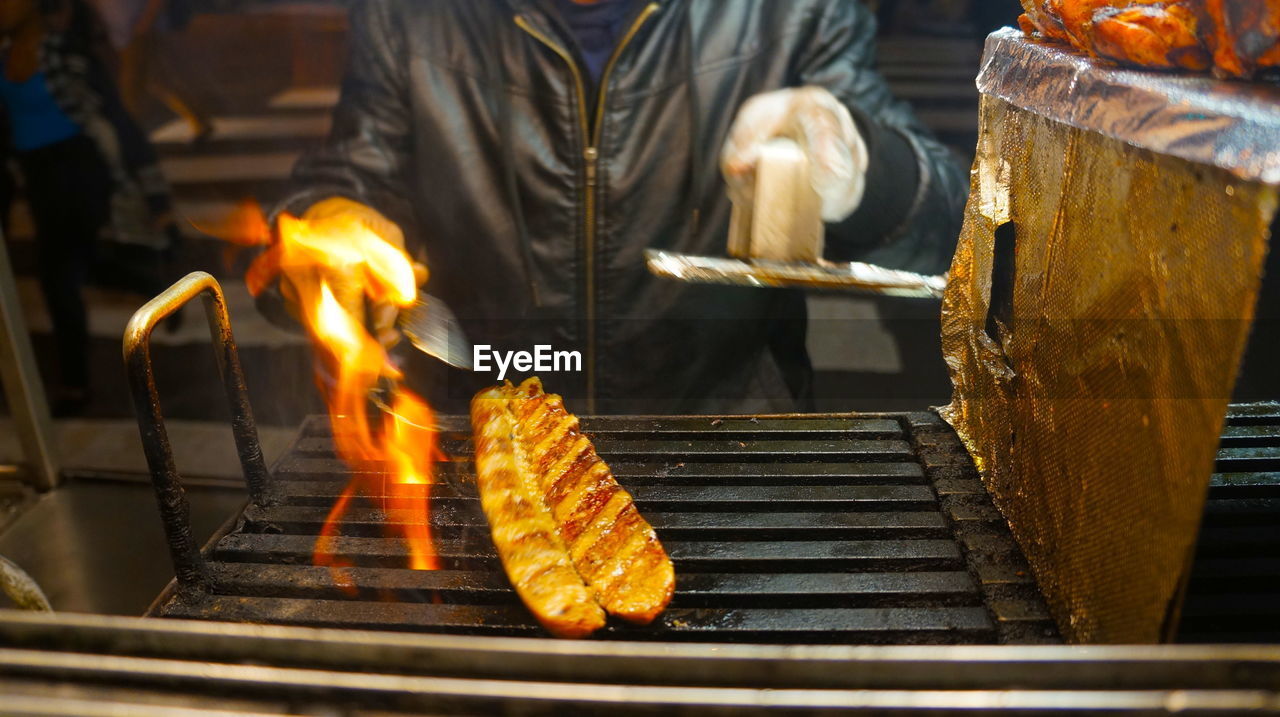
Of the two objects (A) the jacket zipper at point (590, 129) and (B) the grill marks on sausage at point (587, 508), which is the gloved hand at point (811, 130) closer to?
(A) the jacket zipper at point (590, 129)

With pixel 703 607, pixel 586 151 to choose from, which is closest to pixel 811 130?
pixel 586 151

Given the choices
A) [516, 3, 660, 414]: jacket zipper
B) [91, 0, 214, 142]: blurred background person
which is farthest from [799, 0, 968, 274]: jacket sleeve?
[91, 0, 214, 142]: blurred background person

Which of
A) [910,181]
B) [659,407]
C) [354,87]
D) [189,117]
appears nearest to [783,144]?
[910,181]

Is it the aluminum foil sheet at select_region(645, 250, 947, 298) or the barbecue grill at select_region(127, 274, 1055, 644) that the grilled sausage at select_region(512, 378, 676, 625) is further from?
the aluminum foil sheet at select_region(645, 250, 947, 298)

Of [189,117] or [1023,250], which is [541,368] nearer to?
[1023,250]

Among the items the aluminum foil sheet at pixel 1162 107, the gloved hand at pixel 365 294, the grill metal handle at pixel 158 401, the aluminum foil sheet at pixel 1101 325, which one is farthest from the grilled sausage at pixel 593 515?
the aluminum foil sheet at pixel 1162 107

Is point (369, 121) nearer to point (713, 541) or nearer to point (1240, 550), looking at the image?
point (713, 541)
